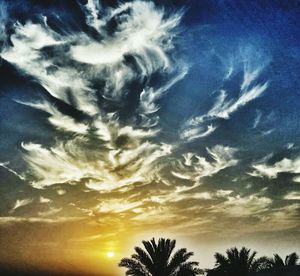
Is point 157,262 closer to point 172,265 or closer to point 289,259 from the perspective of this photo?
point 172,265

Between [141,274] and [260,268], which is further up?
[260,268]

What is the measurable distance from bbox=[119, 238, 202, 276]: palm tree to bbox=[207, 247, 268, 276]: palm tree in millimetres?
2182

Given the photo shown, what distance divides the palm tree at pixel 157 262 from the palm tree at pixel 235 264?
7.16ft

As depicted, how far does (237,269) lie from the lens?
2398cm

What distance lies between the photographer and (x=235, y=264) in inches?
944

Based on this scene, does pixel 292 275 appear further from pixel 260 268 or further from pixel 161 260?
pixel 161 260

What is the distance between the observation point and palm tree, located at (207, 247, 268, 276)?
78.4 ft

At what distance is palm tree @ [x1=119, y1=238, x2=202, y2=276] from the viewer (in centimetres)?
2241

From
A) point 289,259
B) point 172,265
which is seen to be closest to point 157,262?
point 172,265

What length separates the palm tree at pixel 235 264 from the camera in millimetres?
23891

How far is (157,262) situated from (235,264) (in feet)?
19.5

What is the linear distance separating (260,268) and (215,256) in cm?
359

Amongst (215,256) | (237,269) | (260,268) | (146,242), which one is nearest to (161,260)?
(146,242)

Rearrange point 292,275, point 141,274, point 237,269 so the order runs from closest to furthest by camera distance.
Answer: point 292,275 < point 141,274 < point 237,269
